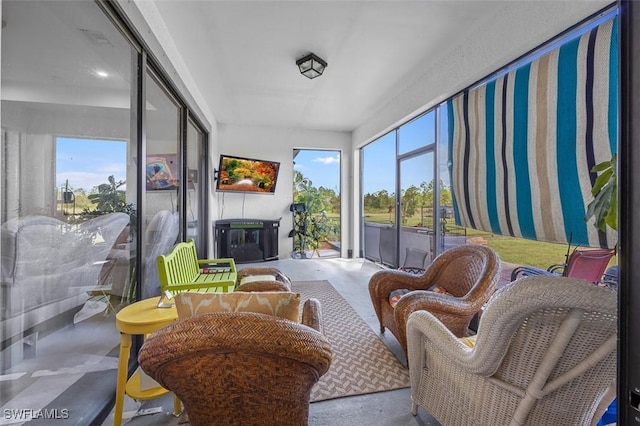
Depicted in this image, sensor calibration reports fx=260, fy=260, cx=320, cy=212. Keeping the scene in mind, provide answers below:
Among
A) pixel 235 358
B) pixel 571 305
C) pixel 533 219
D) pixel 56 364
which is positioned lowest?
pixel 56 364

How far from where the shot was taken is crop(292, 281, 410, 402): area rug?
5.87 feet

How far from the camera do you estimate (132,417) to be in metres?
1.53

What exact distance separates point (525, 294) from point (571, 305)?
0.12 meters

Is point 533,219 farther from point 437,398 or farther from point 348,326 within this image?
point 348,326

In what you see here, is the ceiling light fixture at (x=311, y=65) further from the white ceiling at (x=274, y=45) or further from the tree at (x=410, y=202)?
the tree at (x=410, y=202)

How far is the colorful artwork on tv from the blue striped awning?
10.1 ft

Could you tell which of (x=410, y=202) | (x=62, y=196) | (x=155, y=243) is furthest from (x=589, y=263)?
(x=155, y=243)

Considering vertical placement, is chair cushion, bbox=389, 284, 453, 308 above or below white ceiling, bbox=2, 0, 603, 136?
below

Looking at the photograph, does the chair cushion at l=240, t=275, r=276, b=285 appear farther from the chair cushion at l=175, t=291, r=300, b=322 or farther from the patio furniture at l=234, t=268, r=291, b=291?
the chair cushion at l=175, t=291, r=300, b=322

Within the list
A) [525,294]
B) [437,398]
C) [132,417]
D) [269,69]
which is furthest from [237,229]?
[525,294]

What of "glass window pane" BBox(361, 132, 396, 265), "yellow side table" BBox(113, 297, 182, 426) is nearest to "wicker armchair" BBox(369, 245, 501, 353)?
"yellow side table" BBox(113, 297, 182, 426)

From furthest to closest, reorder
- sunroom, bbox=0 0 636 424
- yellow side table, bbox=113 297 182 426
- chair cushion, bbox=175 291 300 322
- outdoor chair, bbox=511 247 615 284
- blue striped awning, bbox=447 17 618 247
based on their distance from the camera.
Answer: outdoor chair, bbox=511 247 615 284
blue striped awning, bbox=447 17 618 247
yellow side table, bbox=113 297 182 426
sunroom, bbox=0 0 636 424
chair cushion, bbox=175 291 300 322

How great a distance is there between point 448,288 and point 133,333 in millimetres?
2347

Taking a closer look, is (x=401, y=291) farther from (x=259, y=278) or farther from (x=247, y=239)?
(x=247, y=239)
